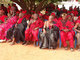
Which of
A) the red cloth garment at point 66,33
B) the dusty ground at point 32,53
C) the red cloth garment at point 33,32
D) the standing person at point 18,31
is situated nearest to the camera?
the dusty ground at point 32,53

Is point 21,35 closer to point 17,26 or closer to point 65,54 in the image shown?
point 17,26

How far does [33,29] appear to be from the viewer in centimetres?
438

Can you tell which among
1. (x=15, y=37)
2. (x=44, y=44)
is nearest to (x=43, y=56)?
(x=44, y=44)

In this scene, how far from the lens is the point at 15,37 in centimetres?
453

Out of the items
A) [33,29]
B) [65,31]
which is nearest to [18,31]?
[33,29]

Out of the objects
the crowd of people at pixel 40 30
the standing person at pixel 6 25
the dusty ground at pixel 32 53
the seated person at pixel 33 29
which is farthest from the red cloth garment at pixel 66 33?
the standing person at pixel 6 25

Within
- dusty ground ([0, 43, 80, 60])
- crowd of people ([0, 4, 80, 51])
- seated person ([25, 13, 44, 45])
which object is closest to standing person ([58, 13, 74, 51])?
crowd of people ([0, 4, 80, 51])

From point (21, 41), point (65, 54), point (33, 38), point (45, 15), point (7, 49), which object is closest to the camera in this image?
point (65, 54)

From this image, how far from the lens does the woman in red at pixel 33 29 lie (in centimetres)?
427

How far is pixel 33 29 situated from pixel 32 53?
972mm

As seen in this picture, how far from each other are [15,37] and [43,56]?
1.50 metres

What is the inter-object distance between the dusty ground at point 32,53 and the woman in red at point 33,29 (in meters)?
0.35

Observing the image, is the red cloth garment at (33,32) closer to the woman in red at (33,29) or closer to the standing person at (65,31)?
the woman in red at (33,29)

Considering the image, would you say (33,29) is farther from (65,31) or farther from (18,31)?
(65,31)
